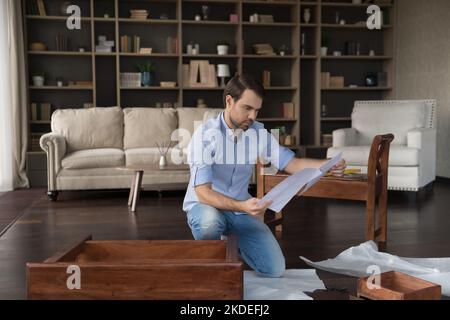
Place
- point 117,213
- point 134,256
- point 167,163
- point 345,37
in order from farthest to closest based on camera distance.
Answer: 1. point 345,37
2. point 167,163
3. point 117,213
4. point 134,256

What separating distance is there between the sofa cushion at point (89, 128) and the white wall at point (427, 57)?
3674 mm

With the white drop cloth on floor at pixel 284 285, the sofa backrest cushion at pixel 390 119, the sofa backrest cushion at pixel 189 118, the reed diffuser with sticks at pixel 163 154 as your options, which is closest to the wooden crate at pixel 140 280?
the white drop cloth on floor at pixel 284 285

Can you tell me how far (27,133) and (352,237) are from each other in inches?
165

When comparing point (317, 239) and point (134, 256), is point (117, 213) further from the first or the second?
point (134, 256)

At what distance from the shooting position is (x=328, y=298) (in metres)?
2.41

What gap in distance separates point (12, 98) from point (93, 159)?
4.99 feet

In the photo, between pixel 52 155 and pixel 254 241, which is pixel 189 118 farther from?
pixel 254 241

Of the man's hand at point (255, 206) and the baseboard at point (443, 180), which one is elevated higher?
the man's hand at point (255, 206)

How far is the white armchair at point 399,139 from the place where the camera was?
5164mm

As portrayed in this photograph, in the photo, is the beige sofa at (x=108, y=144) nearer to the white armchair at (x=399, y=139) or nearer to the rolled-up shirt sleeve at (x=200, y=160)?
the white armchair at (x=399, y=139)

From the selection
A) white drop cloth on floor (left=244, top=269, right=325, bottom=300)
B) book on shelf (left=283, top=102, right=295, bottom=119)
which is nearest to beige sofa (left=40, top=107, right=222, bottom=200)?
book on shelf (left=283, top=102, right=295, bottom=119)

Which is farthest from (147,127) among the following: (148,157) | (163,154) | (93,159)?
(163,154)

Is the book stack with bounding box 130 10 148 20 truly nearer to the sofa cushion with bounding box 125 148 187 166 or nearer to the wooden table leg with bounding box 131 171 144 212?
the sofa cushion with bounding box 125 148 187 166

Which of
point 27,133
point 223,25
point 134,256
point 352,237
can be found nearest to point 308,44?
point 223,25
